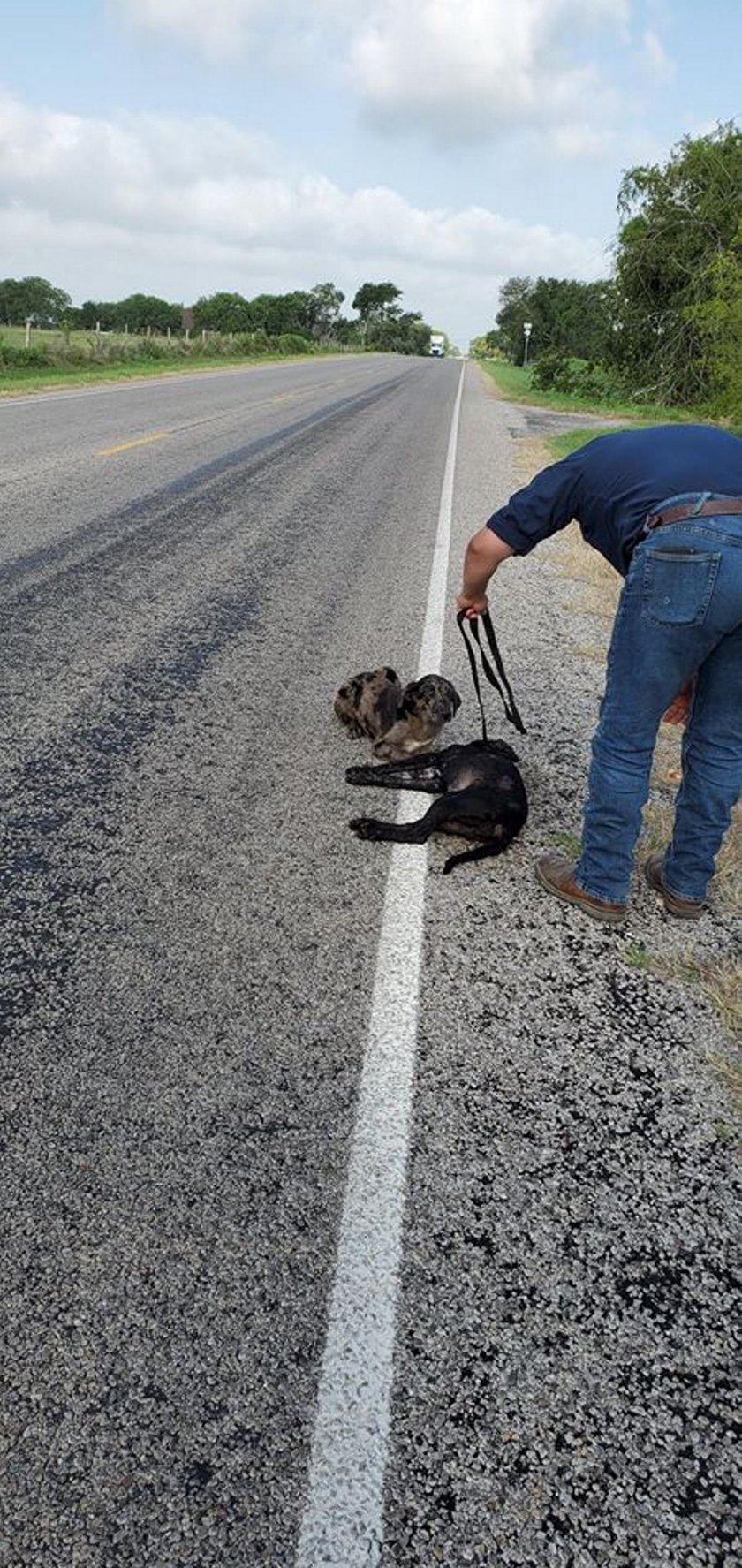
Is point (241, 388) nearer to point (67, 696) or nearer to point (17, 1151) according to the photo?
point (67, 696)

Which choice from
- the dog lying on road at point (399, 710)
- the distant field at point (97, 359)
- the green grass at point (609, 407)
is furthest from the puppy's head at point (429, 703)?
the distant field at point (97, 359)

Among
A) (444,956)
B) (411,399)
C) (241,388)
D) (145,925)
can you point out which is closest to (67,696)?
(145,925)

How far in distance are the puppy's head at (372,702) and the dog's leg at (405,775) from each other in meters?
0.26

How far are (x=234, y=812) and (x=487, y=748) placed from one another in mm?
1138

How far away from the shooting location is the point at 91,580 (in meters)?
6.71

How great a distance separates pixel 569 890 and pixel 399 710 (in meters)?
1.42

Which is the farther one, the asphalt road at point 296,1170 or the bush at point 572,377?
the bush at point 572,377

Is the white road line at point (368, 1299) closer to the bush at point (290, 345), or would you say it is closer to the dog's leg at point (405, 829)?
the dog's leg at point (405, 829)

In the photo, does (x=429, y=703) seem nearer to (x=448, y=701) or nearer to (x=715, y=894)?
(x=448, y=701)

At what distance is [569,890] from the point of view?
337 cm

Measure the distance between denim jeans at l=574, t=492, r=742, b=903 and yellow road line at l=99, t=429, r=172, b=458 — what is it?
10.5 m

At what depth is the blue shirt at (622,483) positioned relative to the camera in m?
2.79

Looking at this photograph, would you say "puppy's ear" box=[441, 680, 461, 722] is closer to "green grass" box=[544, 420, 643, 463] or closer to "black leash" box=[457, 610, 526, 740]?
"black leash" box=[457, 610, 526, 740]

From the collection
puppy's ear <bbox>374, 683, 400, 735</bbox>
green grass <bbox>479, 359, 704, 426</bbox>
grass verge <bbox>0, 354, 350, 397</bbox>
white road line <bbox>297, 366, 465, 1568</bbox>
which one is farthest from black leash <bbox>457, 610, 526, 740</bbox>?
grass verge <bbox>0, 354, 350, 397</bbox>
